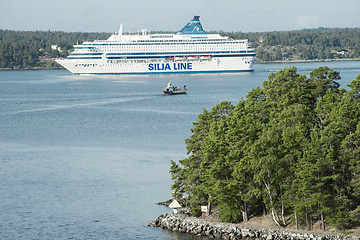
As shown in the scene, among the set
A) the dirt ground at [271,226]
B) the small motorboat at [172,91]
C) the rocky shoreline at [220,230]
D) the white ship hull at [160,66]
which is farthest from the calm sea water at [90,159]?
A: the white ship hull at [160,66]

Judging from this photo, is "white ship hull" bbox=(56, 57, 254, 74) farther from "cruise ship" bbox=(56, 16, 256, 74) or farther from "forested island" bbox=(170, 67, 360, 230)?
"forested island" bbox=(170, 67, 360, 230)

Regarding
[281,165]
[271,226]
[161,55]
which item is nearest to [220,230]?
[271,226]

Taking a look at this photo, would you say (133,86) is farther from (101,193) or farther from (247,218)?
(247,218)

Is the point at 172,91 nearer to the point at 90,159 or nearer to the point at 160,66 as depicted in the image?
the point at 160,66

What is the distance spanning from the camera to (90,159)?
5472 centimetres

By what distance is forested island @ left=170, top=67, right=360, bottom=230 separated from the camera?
32281 millimetres

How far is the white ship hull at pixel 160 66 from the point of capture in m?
155

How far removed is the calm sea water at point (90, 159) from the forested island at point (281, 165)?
321 centimetres

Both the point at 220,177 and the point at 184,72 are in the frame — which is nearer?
the point at 220,177

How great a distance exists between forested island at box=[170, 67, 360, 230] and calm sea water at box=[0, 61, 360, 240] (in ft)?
10.5

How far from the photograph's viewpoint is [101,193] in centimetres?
4353

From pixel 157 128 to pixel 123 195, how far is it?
2810cm

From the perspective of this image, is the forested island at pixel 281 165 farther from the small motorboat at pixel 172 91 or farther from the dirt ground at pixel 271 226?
the small motorboat at pixel 172 91

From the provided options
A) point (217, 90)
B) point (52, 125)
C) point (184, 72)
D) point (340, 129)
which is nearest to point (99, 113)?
point (52, 125)
